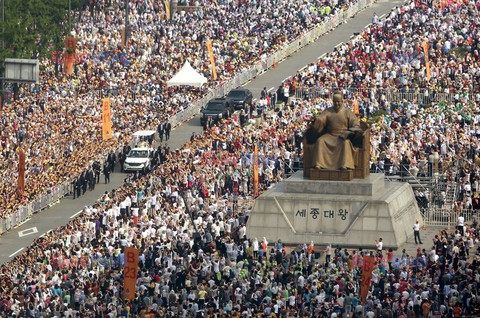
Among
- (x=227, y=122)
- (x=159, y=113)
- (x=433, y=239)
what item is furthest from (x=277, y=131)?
(x=433, y=239)

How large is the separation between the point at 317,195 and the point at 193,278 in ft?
23.5

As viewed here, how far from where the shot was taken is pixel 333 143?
77.9 meters

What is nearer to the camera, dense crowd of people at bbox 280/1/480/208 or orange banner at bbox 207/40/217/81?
dense crowd of people at bbox 280/1/480/208

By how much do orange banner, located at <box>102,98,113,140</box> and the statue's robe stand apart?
72.3 ft

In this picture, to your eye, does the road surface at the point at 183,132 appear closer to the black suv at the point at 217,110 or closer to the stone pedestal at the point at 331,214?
→ the black suv at the point at 217,110

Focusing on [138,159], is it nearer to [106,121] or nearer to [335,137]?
[106,121]

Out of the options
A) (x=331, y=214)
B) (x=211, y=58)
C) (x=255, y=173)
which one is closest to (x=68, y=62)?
(x=211, y=58)

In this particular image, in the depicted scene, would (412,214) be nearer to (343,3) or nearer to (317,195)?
(317,195)

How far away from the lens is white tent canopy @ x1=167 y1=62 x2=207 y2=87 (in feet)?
345

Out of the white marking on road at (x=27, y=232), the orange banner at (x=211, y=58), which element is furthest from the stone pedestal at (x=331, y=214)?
the orange banner at (x=211, y=58)

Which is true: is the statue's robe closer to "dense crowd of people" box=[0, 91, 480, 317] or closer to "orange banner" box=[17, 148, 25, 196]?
"dense crowd of people" box=[0, 91, 480, 317]

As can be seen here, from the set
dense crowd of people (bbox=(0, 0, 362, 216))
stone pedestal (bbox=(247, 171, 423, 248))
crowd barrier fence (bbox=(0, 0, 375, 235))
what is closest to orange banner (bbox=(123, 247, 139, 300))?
stone pedestal (bbox=(247, 171, 423, 248))

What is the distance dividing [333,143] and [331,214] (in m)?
2.63

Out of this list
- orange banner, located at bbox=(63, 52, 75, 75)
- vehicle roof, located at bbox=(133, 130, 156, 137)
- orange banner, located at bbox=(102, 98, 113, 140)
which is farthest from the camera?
orange banner, located at bbox=(63, 52, 75, 75)
